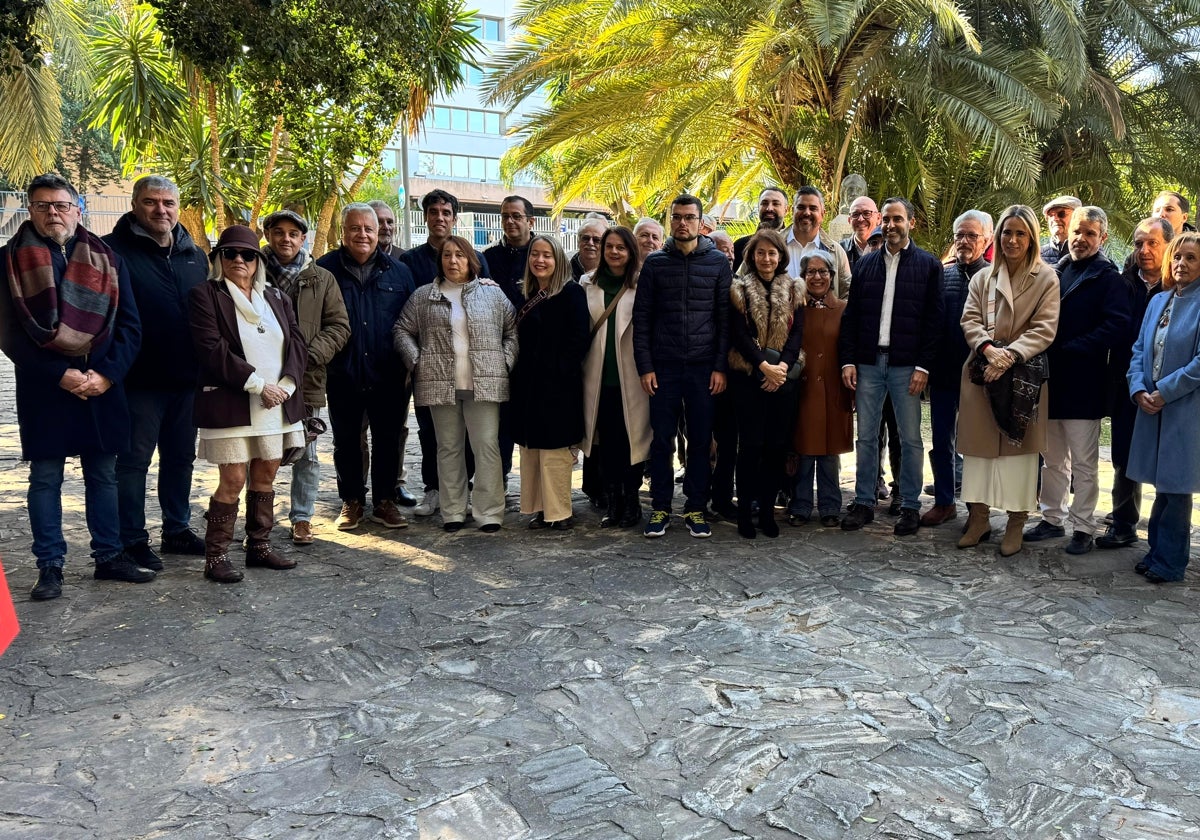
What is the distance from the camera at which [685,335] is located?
249 inches

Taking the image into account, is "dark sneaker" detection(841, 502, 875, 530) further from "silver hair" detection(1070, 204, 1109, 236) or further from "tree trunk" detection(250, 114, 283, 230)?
"tree trunk" detection(250, 114, 283, 230)

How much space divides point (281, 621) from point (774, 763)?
262 cm

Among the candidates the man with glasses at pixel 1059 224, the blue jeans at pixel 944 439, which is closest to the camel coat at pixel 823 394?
the blue jeans at pixel 944 439

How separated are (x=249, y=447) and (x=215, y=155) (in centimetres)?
784

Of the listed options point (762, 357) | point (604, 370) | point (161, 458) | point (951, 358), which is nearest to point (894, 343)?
point (951, 358)

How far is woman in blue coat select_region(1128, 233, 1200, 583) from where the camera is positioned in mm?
5312

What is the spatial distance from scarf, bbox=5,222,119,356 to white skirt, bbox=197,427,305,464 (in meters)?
0.79

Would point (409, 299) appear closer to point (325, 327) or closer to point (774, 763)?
point (325, 327)

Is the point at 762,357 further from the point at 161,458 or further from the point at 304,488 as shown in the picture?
the point at 161,458

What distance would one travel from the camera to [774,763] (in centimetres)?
346

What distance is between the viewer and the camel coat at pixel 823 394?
656cm

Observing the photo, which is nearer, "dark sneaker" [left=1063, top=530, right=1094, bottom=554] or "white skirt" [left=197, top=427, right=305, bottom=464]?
"white skirt" [left=197, top=427, right=305, bottom=464]

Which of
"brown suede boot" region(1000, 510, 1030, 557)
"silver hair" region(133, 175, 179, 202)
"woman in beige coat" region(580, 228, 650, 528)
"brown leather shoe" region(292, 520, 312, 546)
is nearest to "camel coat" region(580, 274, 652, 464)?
"woman in beige coat" region(580, 228, 650, 528)

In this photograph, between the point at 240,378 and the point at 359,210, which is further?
the point at 359,210
